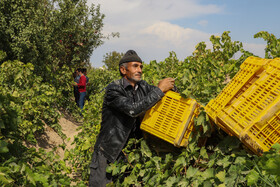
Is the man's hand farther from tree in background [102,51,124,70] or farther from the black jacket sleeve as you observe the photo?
tree in background [102,51,124,70]

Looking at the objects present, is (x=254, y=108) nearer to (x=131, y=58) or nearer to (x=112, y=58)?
(x=131, y=58)

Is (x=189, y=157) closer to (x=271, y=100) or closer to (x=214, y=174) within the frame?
(x=214, y=174)

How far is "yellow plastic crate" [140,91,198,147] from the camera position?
277cm

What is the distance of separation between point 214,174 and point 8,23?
1068 centimetres

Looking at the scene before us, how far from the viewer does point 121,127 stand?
3379 mm

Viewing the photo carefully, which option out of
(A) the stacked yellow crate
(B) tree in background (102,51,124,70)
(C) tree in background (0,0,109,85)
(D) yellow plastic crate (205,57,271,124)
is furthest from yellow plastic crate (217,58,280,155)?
(B) tree in background (102,51,124,70)

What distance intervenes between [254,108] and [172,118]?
789 millimetres

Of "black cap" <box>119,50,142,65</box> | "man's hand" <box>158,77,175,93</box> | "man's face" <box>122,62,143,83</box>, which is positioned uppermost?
"black cap" <box>119,50,142,65</box>

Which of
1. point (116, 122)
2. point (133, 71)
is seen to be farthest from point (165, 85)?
point (116, 122)

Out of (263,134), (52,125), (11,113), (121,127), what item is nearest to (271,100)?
(263,134)

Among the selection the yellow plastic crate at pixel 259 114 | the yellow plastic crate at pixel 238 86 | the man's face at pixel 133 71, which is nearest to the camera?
the yellow plastic crate at pixel 259 114

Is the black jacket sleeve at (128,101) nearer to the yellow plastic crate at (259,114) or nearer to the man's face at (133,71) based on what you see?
the man's face at (133,71)

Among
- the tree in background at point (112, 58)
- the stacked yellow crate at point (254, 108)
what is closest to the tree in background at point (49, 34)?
the stacked yellow crate at point (254, 108)

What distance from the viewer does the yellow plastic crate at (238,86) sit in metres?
2.64
